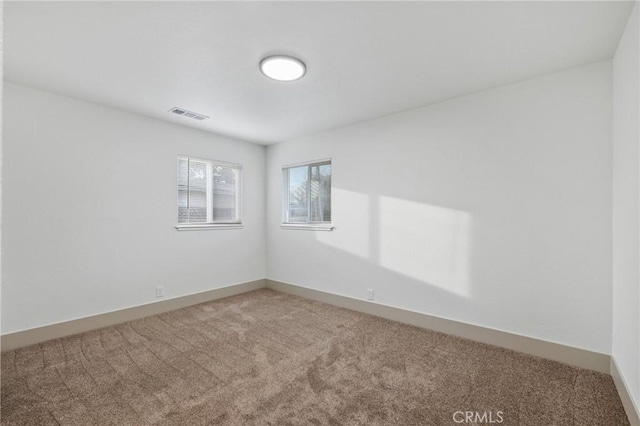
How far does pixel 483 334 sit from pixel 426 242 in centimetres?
102

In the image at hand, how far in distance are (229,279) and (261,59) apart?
3.21m

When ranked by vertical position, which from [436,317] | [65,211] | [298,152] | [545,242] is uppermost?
[298,152]

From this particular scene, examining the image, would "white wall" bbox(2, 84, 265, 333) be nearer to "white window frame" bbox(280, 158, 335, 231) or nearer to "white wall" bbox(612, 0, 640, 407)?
"white window frame" bbox(280, 158, 335, 231)

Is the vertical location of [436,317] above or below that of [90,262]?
below

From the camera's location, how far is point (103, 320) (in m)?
3.32

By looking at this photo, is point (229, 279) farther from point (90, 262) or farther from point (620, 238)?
point (620, 238)

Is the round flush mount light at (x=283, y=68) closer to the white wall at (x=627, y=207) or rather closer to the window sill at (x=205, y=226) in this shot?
the white wall at (x=627, y=207)

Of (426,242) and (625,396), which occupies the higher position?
(426,242)

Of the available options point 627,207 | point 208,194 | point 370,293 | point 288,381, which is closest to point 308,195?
point 208,194

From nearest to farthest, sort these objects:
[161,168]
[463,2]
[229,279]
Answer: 1. [463,2]
2. [161,168]
3. [229,279]

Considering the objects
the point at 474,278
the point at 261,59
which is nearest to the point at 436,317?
the point at 474,278

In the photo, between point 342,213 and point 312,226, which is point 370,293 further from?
point 312,226

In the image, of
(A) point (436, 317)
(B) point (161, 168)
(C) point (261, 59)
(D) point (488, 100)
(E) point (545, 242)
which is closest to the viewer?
(C) point (261, 59)

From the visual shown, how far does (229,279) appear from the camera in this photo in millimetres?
4582
